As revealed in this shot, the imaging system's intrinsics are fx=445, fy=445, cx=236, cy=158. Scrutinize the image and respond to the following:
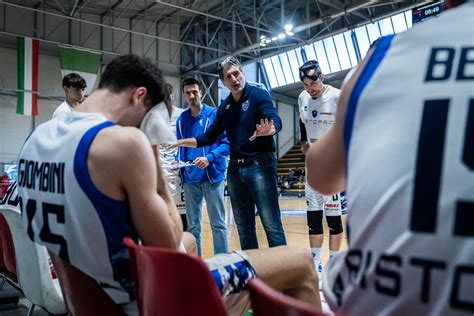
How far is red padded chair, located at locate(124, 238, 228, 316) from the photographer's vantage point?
2.97ft

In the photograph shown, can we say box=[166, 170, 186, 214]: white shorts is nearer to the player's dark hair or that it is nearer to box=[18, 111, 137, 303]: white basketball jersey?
the player's dark hair

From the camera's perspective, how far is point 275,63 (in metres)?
19.6

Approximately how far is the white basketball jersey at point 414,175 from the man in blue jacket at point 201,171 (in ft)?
9.45

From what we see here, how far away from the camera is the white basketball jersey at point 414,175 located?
28.1 inches

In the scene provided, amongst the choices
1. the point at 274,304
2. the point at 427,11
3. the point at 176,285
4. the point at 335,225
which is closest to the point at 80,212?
the point at 176,285

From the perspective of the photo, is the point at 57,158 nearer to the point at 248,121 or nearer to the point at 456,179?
the point at 456,179

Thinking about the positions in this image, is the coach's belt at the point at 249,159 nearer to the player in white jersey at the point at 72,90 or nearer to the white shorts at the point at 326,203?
the white shorts at the point at 326,203

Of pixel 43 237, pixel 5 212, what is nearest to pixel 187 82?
pixel 5 212

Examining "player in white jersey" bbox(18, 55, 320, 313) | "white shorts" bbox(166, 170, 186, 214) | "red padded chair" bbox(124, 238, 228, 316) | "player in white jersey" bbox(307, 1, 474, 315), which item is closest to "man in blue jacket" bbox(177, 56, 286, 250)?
"white shorts" bbox(166, 170, 186, 214)

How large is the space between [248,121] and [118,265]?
7.54 ft

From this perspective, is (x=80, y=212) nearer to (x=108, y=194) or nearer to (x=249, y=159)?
(x=108, y=194)

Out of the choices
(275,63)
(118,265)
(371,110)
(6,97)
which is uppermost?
(275,63)

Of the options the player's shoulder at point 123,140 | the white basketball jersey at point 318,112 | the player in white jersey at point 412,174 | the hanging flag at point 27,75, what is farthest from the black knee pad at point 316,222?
the hanging flag at point 27,75

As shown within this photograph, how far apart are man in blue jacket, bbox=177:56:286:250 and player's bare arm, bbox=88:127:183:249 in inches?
76.6
